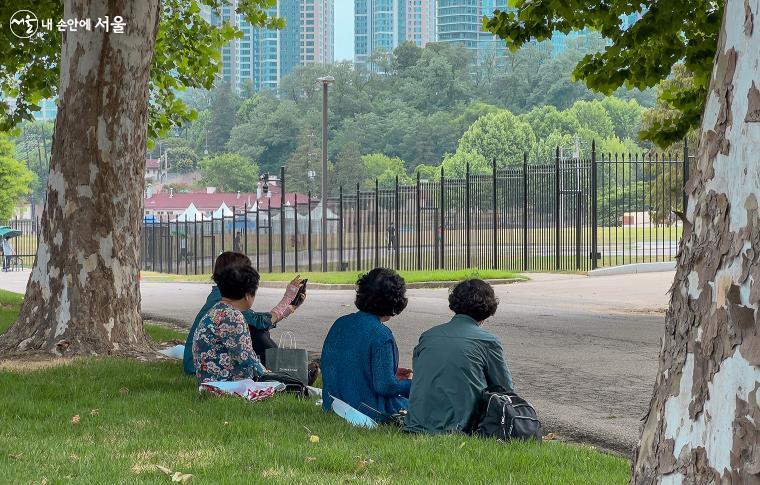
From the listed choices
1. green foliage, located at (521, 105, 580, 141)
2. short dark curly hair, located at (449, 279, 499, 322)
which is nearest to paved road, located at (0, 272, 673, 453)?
short dark curly hair, located at (449, 279, 499, 322)

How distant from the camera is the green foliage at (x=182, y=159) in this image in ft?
586

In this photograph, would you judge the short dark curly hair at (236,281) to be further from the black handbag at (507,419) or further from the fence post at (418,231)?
the fence post at (418,231)

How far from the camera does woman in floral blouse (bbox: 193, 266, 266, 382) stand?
7648mm

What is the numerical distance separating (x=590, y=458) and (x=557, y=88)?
149 metres

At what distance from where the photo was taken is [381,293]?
6.77 m

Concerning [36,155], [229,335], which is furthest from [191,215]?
[229,335]

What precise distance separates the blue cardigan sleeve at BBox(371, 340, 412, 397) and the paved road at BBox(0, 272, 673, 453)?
4.32ft

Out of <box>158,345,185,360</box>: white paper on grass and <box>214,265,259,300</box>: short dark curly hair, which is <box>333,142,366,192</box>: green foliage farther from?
<box>214,265,259,300</box>: short dark curly hair

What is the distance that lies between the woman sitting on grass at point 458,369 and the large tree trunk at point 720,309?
2.86 meters

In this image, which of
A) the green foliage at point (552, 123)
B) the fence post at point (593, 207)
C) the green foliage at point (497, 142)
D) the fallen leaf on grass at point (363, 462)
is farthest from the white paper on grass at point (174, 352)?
the green foliage at point (552, 123)

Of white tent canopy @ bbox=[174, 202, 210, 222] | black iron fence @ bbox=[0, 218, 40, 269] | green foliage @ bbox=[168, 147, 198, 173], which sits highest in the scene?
green foliage @ bbox=[168, 147, 198, 173]

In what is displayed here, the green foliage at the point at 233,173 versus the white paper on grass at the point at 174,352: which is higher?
the green foliage at the point at 233,173

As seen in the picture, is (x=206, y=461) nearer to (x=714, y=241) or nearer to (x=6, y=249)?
(x=714, y=241)

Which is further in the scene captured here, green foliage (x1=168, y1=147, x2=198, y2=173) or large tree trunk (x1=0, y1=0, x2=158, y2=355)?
green foliage (x1=168, y1=147, x2=198, y2=173)
